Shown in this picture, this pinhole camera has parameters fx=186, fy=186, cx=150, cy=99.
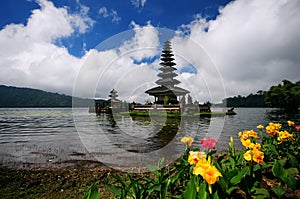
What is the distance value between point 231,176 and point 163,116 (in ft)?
75.1

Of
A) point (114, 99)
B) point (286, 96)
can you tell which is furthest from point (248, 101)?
point (114, 99)

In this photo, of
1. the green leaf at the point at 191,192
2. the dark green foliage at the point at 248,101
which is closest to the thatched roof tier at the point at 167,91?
the green leaf at the point at 191,192

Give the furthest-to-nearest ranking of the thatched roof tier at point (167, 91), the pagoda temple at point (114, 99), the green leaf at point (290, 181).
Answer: the thatched roof tier at point (167, 91)
the pagoda temple at point (114, 99)
the green leaf at point (290, 181)

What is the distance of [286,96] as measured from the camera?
46.2 metres

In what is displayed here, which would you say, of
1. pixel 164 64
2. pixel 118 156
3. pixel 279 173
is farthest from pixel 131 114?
pixel 279 173

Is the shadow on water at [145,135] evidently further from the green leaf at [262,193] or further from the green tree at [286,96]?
the green tree at [286,96]

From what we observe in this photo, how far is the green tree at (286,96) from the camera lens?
1772 inches

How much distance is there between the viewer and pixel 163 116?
24.8 metres

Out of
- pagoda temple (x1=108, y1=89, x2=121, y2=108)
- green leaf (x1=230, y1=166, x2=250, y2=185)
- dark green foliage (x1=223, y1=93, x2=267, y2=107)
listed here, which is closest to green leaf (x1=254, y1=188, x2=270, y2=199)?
green leaf (x1=230, y1=166, x2=250, y2=185)

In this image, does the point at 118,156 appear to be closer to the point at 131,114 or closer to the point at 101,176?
the point at 101,176

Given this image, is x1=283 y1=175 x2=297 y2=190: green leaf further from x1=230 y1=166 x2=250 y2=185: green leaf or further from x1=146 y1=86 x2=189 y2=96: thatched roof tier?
x1=146 y1=86 x2=189 y2=96: thatched roof tier

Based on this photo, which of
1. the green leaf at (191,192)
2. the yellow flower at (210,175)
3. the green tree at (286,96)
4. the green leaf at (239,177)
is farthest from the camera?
the green tree at (286,96)

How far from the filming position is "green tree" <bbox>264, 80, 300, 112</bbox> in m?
45.0

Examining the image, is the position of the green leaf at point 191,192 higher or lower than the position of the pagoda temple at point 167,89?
lower
